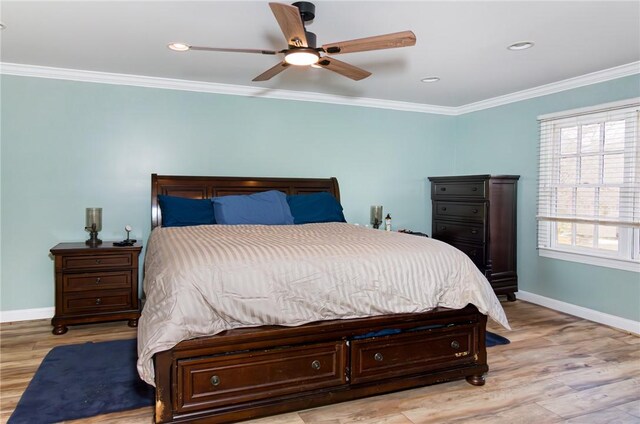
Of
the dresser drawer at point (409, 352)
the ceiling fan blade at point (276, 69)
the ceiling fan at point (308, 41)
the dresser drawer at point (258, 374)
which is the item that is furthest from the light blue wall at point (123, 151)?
the dresser drawer at point (409, 352)

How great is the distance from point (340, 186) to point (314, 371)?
3.13 meters

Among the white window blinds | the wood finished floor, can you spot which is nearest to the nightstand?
the wood finished floor

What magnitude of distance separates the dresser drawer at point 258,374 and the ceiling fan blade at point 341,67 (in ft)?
5.97

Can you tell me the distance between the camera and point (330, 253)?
252 cm

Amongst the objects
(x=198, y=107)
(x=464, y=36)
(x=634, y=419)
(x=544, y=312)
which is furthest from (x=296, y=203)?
(x=634, y=419)

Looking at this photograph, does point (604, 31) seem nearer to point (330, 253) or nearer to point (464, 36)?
point (464, 36)

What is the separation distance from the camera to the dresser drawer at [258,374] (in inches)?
85.0

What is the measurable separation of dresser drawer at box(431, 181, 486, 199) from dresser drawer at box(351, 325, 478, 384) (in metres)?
2.37

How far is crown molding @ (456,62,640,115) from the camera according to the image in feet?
12.5

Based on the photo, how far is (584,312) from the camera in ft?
13.8

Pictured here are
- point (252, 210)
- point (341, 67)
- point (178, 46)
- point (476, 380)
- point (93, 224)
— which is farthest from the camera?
point (252, 210)

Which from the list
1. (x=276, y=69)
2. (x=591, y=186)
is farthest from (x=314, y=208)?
(x=591, y=186)

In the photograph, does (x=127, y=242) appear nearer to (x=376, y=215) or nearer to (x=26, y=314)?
(x=26, y=314)

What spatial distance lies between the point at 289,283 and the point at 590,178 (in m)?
3.46
